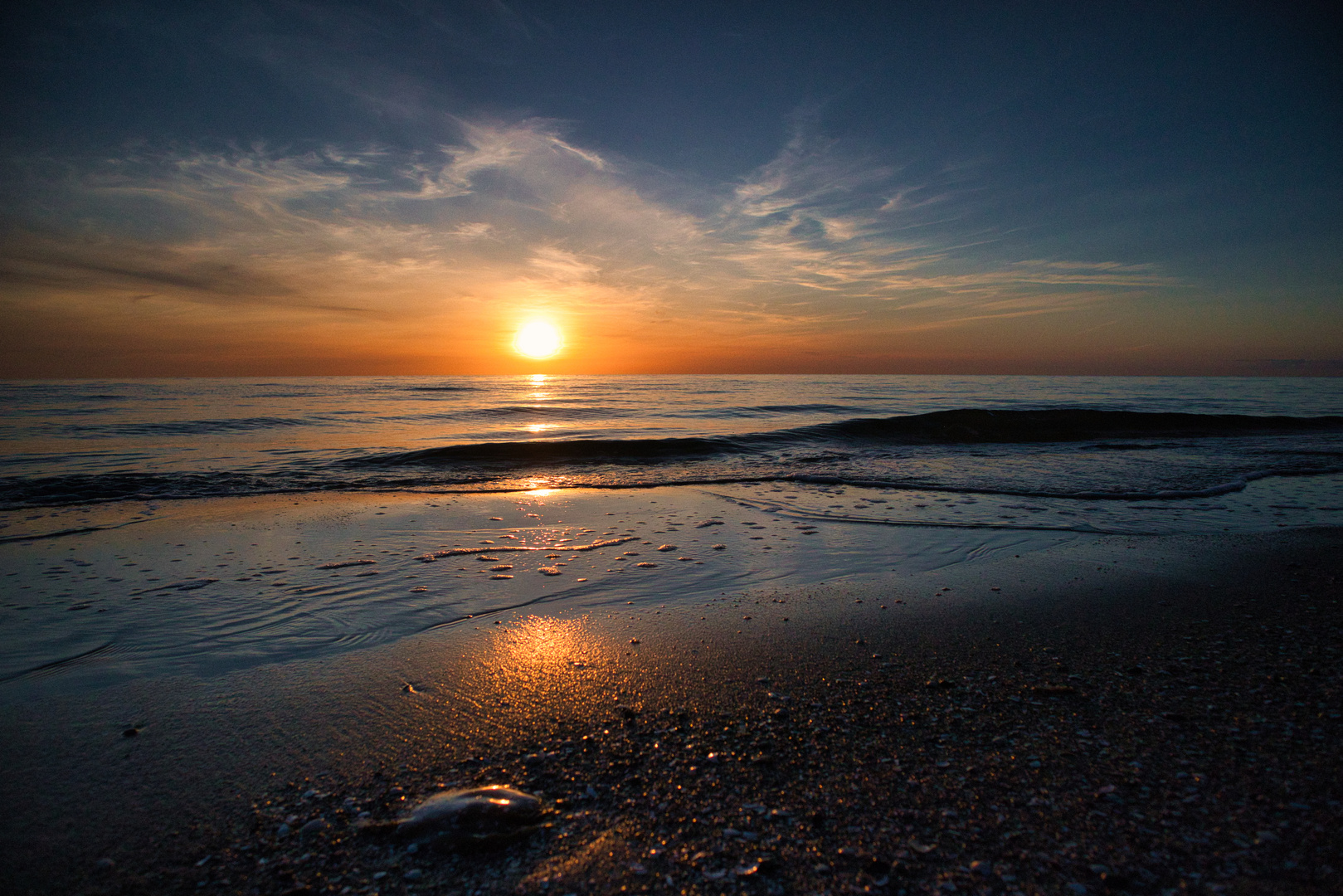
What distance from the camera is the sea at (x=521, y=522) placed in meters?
4.38

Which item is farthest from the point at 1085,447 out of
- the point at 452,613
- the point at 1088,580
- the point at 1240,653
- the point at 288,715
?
the point at 288,715

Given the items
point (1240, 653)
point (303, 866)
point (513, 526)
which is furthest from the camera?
point (513, 526)

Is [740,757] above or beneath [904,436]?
beneath

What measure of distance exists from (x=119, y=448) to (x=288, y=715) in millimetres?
17554

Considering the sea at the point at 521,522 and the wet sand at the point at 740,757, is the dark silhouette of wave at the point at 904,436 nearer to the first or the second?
the sea at the point at 521,522

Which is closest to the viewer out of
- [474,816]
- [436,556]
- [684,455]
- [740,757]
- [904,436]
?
[474,816]

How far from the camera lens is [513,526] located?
734cm

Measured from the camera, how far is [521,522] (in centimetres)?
762

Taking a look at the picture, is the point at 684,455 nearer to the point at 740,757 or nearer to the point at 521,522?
the point at 521,522

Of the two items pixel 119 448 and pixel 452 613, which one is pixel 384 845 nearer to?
pixel 452 613

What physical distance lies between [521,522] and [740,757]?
18.0ft

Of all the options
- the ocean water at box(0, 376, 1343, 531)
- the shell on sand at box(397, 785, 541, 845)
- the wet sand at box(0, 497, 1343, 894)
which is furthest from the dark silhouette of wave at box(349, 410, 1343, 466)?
the shell on sand at box(397, 785, 541, 845)

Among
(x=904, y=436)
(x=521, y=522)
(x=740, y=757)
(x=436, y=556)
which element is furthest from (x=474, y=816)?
(x=904, y=436)

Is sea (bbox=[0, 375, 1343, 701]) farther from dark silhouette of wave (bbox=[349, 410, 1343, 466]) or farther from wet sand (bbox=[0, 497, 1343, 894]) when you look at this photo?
wet sand (bbox=[0, 497, 1343, 894])
